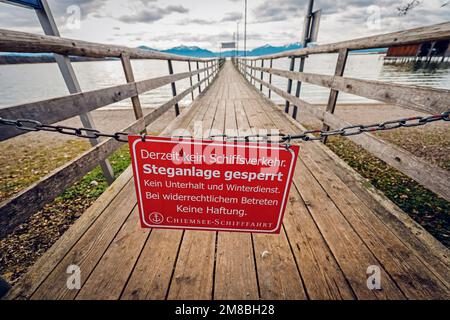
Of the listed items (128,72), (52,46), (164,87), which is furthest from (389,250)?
(164,87)

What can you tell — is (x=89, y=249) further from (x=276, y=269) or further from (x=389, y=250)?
(x=389, y=250)

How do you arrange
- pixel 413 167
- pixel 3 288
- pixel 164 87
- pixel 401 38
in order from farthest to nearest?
pixel 164 87 → pixel 401 38 → pixel 413 167 → pixel 3 288

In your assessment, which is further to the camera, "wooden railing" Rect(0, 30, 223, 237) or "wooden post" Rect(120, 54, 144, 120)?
"wooden post" Rect(120, 54, 144, 120)

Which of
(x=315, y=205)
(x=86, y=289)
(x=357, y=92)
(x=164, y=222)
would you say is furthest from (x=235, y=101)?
(x=86, y=289)

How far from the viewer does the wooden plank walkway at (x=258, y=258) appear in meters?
1.27

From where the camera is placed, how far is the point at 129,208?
6.30ft

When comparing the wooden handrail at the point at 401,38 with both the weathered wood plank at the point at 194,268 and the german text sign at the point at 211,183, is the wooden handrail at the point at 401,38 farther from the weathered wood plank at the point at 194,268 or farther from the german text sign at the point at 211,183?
the weathered wood plank at the point at 194,268

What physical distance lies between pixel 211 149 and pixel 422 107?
1.62m

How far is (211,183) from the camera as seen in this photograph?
50.2 inches

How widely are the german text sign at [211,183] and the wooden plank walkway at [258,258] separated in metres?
0.21

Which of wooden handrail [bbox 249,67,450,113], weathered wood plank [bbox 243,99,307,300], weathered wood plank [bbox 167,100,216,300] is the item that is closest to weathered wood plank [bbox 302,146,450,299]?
weathered wood plank [bbox 243,99,307,300]

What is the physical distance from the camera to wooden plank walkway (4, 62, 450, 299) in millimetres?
1273

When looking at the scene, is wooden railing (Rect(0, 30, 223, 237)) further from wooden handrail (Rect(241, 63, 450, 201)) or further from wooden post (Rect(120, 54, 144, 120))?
wooden handrail (Rect(241, 63, 450, 201))

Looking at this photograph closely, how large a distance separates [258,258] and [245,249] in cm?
11
